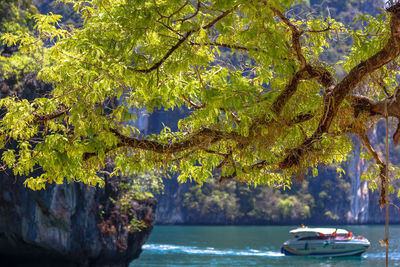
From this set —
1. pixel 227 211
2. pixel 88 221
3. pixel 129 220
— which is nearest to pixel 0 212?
pixel 88 221

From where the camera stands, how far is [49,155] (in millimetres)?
5238

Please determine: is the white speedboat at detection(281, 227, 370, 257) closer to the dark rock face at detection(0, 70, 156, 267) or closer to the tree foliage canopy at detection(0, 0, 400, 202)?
the dark rock face at detection(0, 70, 156, 267)

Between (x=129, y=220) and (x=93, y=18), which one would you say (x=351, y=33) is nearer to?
(x=93, y=18)

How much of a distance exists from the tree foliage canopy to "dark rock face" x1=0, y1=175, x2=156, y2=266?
11.1m

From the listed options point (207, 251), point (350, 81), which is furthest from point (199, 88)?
point (207, 251)

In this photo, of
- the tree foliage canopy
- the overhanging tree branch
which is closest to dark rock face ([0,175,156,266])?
the tree foliage canopy

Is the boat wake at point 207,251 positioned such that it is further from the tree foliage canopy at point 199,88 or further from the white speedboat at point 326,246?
the tree foliage canopy at point 199,88

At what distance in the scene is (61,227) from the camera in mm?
16938

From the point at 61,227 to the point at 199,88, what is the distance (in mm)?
12965

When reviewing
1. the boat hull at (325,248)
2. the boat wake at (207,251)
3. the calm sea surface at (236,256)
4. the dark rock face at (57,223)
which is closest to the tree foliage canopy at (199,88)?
the dark rock face at (57,223)

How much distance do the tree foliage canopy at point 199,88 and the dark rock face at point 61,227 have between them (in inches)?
438

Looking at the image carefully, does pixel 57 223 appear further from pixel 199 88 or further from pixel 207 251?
pixel 207 251

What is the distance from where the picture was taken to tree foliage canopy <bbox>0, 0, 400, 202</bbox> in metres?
4.82

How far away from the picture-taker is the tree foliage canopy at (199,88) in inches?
190
